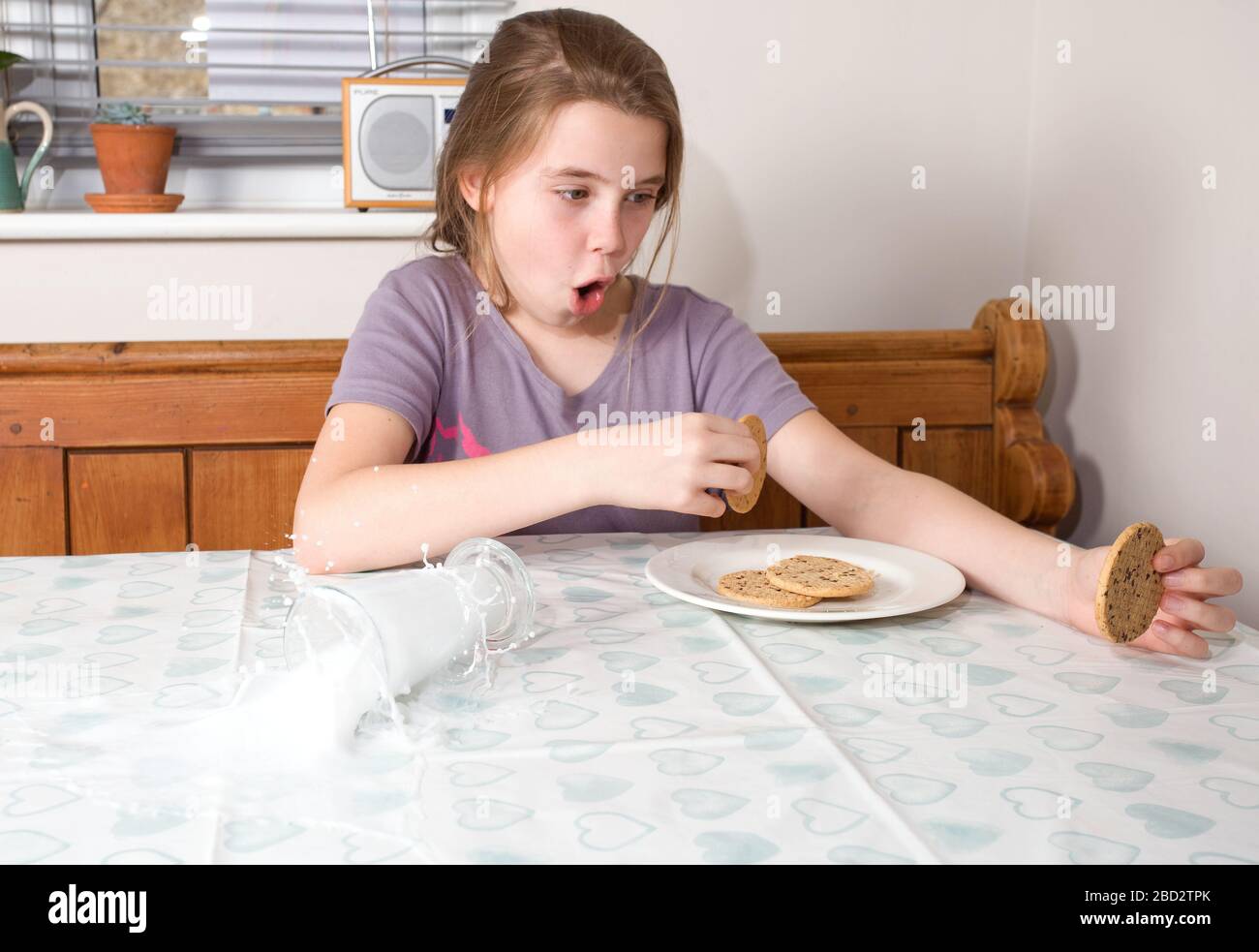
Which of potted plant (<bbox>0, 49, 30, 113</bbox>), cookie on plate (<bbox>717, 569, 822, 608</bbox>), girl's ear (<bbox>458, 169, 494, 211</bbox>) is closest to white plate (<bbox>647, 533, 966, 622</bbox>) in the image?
cookie on plate (<bbox>717, 569, 822, 608</bbox>)

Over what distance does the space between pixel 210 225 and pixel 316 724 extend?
1.13m

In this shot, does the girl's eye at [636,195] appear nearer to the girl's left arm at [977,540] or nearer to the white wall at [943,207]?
the girl's left arm at [977,540]

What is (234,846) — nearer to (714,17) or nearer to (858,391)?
(858,391)

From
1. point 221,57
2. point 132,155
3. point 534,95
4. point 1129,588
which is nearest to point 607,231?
point 534,95

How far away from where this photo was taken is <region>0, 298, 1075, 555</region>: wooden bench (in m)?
1.43

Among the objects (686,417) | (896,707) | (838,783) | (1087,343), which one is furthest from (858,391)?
(838,783)

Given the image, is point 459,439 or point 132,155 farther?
point 132,155

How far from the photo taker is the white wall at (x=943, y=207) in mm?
1366

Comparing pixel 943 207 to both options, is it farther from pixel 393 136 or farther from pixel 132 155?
pixel 132 155

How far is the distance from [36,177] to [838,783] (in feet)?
5.26

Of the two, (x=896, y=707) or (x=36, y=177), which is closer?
(x=896, y=707)

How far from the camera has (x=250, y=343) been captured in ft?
4.81

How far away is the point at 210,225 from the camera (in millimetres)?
1566

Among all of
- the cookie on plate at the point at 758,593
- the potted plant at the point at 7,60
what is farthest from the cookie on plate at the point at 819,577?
the potted plant at the point at 7,60
